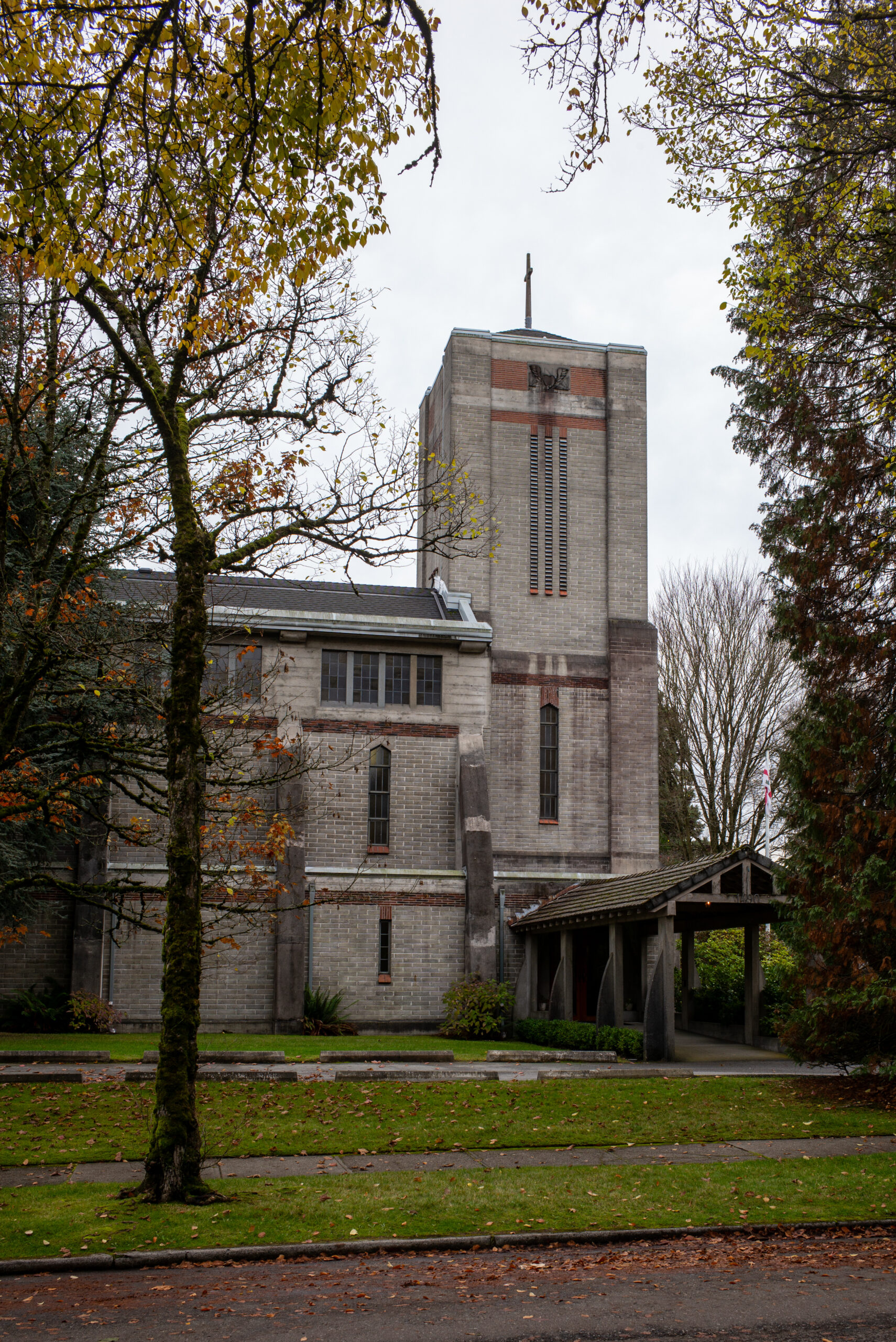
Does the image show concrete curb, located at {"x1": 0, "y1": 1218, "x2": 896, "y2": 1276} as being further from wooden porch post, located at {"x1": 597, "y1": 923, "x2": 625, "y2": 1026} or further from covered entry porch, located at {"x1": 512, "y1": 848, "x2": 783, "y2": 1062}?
wooden porch post, located at {"x1": 597, "y1": 923, "x2": 625, "y2": 1026}

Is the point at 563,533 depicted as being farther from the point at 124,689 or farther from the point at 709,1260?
the point at 709,1260

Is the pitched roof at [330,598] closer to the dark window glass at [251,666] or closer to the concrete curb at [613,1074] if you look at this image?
the dark window glass at [251,666]

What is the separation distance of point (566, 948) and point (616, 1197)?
17021 mm

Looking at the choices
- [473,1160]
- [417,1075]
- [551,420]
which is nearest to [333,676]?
[551,420]

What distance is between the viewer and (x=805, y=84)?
9.69 meters

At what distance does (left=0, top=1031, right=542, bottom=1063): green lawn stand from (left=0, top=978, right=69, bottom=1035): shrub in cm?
95

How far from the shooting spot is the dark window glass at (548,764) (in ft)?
111

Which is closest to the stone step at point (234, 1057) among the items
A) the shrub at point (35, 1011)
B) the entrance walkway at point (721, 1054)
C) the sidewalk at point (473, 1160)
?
the sidewalk at point (473, 1160)

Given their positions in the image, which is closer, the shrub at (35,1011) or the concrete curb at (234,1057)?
the concrete curb at (234,1057)

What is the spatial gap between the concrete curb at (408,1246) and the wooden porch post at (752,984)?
585 inches

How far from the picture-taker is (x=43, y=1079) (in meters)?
16.4

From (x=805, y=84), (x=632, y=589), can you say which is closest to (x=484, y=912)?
(x=632, y=589)

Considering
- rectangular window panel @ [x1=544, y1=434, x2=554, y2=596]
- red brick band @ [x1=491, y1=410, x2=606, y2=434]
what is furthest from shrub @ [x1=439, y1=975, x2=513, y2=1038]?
red brick band @ [x1=491, y1=410, x2=606, y2=434]

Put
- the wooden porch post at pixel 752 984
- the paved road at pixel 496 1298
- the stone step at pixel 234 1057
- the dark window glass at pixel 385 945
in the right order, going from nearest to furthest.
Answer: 1. the paved road at pixel 496 1298
2. the stone step at pixel 234 1057
3. the wooden porch post at pixel 752 984
4. the dark window glass at pixel 385 945
